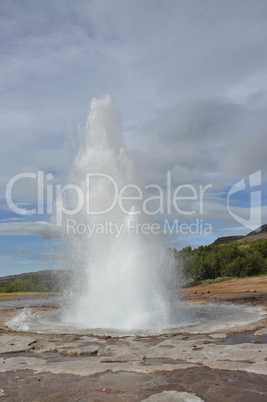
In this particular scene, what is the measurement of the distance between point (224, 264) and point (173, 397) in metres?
50.4

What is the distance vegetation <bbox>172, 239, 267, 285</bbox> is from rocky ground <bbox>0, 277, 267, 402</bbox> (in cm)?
3976

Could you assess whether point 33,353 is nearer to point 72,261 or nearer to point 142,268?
point 142,268

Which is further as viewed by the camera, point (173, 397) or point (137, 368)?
point (137, 368)

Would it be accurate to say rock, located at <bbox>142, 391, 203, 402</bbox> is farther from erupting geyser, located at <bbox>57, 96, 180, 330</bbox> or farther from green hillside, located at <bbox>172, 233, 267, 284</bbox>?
green hillside, located at <bbox>172, 233, 267, 284</bbox>

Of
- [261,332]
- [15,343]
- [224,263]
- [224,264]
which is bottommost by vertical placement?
[261,332]

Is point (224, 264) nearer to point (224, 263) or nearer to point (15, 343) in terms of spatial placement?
point (224, 263)

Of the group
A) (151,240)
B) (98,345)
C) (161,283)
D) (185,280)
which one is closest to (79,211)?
(151,240)

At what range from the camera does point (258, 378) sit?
6922 mm

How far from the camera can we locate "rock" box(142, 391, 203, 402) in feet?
19.4

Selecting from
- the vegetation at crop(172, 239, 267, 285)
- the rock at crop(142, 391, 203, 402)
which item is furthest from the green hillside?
the rock at crop(142, 391, 203, 402)

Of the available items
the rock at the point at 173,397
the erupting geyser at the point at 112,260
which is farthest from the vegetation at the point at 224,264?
the rock at the point at 173,397

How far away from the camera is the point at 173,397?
6.03 meters

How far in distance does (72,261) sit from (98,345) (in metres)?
8.00

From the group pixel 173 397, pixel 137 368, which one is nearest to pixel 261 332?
pixel 137 368
